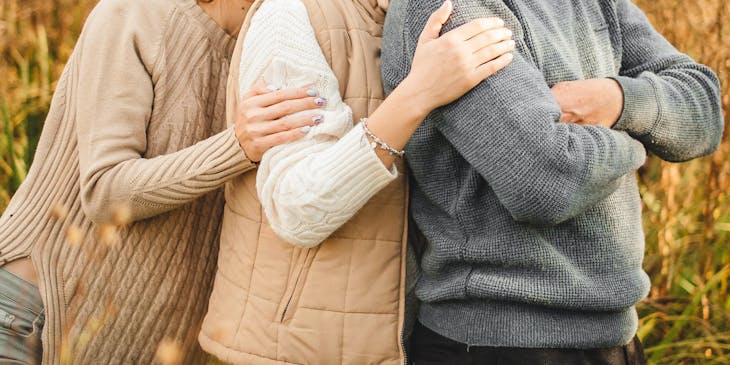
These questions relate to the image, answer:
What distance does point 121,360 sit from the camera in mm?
2049

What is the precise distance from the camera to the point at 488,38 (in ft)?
4.65

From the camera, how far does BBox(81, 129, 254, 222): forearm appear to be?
71.4 inches

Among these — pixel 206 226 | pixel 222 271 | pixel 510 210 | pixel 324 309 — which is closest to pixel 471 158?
pixel 510 210

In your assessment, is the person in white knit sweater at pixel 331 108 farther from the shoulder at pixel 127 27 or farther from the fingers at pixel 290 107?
the shoulder at pixel 127 27

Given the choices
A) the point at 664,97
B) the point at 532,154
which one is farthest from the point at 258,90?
the point at 664,97

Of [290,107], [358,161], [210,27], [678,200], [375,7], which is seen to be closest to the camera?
[358,161]

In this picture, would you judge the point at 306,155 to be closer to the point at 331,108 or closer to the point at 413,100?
the point at 331,108

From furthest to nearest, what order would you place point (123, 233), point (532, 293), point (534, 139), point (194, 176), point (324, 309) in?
point (123, 233) → point (194, 176) → point (324, 309) → point (532, 293) → point (534, 139)

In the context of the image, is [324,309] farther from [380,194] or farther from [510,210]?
[510,210]

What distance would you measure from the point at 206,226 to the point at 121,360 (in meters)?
0.42

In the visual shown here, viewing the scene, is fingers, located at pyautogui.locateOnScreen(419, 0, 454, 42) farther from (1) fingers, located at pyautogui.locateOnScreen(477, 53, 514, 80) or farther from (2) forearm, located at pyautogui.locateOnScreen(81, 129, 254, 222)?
(2) forearm, located at pyautogui.locateOnScreen(81, 129, 254, 222)

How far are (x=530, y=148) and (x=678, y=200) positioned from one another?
2.17 meters

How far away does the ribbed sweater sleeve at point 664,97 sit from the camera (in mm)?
1590

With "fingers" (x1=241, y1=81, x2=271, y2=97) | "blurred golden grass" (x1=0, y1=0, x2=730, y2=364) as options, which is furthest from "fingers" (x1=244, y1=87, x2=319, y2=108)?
"blurred golden grass" (x1=0, y1=0, x2=730, y2=364)
